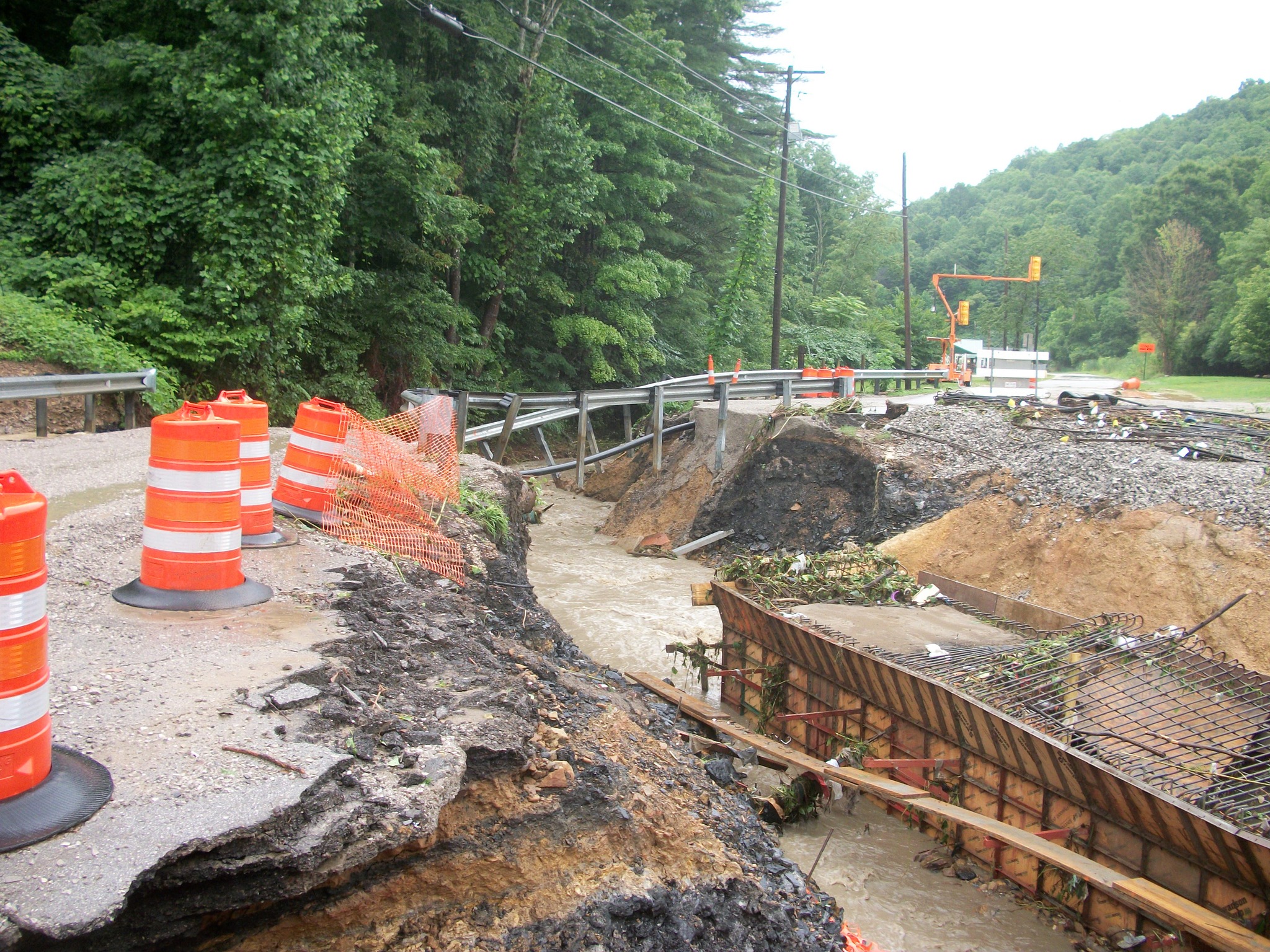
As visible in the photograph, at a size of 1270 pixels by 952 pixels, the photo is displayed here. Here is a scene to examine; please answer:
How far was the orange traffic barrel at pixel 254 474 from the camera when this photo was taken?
252 inches

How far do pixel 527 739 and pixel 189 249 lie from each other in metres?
13.2

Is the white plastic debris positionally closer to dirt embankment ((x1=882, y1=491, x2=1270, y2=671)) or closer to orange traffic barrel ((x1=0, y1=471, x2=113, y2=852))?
dirt embankment ((x1=882, y1=491, x2=1270, y2=671))

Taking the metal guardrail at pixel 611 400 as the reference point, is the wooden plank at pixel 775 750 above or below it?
below

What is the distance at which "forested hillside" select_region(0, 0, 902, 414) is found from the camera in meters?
13.9

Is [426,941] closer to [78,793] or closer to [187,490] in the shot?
[78,793]

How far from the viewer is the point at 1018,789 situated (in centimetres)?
690

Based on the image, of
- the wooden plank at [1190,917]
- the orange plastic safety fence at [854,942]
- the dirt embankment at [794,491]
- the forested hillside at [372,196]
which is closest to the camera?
the wooden plank at [1190,917]

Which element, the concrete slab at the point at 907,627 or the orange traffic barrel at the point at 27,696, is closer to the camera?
the orange traffic barrel at the point at 27,696

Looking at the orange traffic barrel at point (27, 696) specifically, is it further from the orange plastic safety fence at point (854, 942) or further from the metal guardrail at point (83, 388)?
the metal guardrail at point (83, 388)

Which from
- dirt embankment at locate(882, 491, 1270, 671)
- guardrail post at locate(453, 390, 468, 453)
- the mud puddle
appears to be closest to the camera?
dirt embankment at locate(882, 491, 1270, 671)

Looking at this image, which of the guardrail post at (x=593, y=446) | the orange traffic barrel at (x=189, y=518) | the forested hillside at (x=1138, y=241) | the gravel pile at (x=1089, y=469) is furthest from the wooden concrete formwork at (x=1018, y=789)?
the forested hillside at (x=1138, y=241)

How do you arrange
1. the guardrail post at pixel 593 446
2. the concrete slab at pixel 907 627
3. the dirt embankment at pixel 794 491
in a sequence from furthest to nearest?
the guardrail post at pixel 593 446 < the dirt embankment at pixel 794 491 < the concrete slab at pixel 907 627

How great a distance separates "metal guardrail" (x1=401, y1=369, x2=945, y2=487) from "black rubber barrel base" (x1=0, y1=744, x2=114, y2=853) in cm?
973

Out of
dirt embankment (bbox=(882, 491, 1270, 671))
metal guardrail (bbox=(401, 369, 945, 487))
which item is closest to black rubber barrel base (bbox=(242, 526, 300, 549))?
metal guardrail (bbox=(401, 369, 945, 487))
